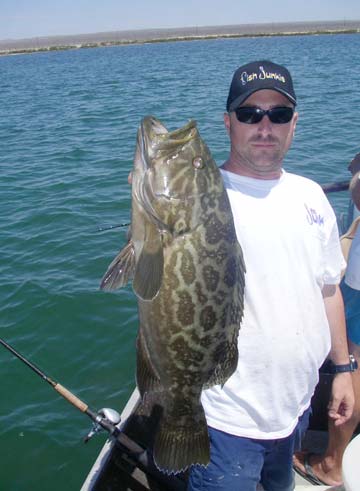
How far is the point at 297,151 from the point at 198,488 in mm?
14174

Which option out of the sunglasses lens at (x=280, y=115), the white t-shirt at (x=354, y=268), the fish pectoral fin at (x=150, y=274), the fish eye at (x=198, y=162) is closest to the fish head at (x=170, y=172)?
the fish eye at (x=198, y=162)

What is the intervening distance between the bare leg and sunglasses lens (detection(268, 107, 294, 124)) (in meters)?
2.11

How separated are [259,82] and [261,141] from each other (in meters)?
0.35

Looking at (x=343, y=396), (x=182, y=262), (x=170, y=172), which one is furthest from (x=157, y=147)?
(x=343, y=396)

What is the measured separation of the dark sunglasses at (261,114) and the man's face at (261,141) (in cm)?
2

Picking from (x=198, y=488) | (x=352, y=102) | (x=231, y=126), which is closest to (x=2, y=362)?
(x=198, y=488)

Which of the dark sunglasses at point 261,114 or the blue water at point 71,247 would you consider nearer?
the dark sunglasses at point 261,114

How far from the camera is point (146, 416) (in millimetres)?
4652

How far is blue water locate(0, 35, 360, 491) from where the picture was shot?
625 cm

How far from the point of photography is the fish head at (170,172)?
2.61 metres

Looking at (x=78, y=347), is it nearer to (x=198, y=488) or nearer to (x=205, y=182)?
(x=198, y=488)

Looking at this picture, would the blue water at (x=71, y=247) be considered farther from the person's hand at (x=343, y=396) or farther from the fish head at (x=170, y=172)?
the fish head at (x=170, y=172)

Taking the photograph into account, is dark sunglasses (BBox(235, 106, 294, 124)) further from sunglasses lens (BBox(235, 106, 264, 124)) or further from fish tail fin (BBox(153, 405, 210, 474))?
fish tail fin (BBox(153, 405, 210, 474))

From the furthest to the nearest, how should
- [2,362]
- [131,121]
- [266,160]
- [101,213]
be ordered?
[131,121] < [101,213] < [2,362] < [266,160]
